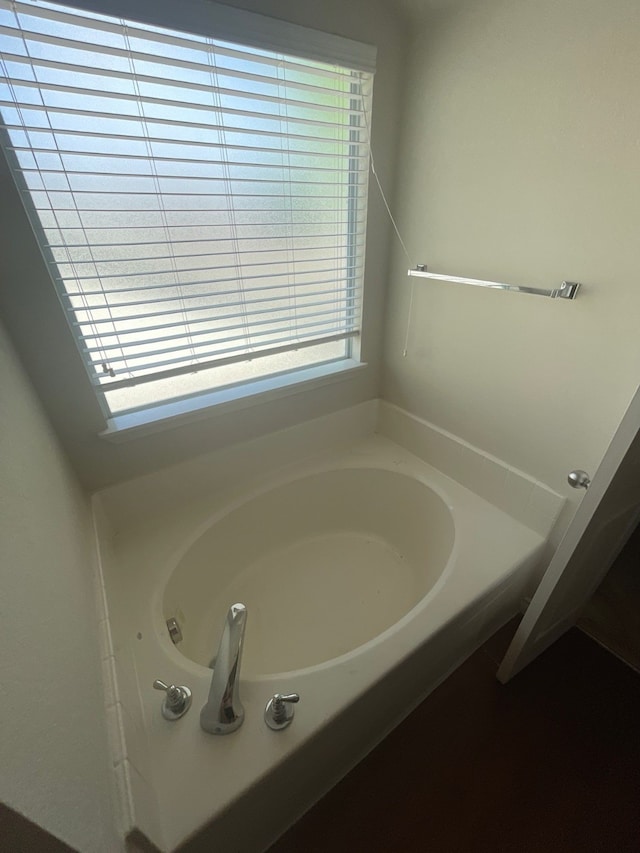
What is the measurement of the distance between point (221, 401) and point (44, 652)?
94 centimetres

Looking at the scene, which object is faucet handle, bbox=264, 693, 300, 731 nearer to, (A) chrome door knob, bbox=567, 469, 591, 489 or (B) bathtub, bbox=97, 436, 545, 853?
(B) bathtub, bbox=97, 436, 545, 853

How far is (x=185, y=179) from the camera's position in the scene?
1070mm

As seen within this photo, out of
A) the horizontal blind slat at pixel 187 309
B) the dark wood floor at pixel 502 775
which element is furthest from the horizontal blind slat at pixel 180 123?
the dark wood floor at pixel 502 775

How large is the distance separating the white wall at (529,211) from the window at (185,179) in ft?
0.86

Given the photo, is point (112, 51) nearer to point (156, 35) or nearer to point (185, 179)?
point (156, 35)

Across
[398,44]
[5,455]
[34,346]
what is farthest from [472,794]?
[398,44]

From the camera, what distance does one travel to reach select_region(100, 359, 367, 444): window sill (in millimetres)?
1236

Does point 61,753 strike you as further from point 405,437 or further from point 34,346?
point 405,437

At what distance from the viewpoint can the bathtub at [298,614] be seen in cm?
80

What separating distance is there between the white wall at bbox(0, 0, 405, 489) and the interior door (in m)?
1.04

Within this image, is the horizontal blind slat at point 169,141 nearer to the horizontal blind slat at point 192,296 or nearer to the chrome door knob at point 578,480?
the horizontal blind slat at point 192,296

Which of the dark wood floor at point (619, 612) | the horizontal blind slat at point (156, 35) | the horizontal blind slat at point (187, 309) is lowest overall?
the dark wood floor at point (619, 612)

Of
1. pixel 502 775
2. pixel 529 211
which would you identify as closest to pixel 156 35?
pixel 529 211

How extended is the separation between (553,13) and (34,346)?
5.18ft
